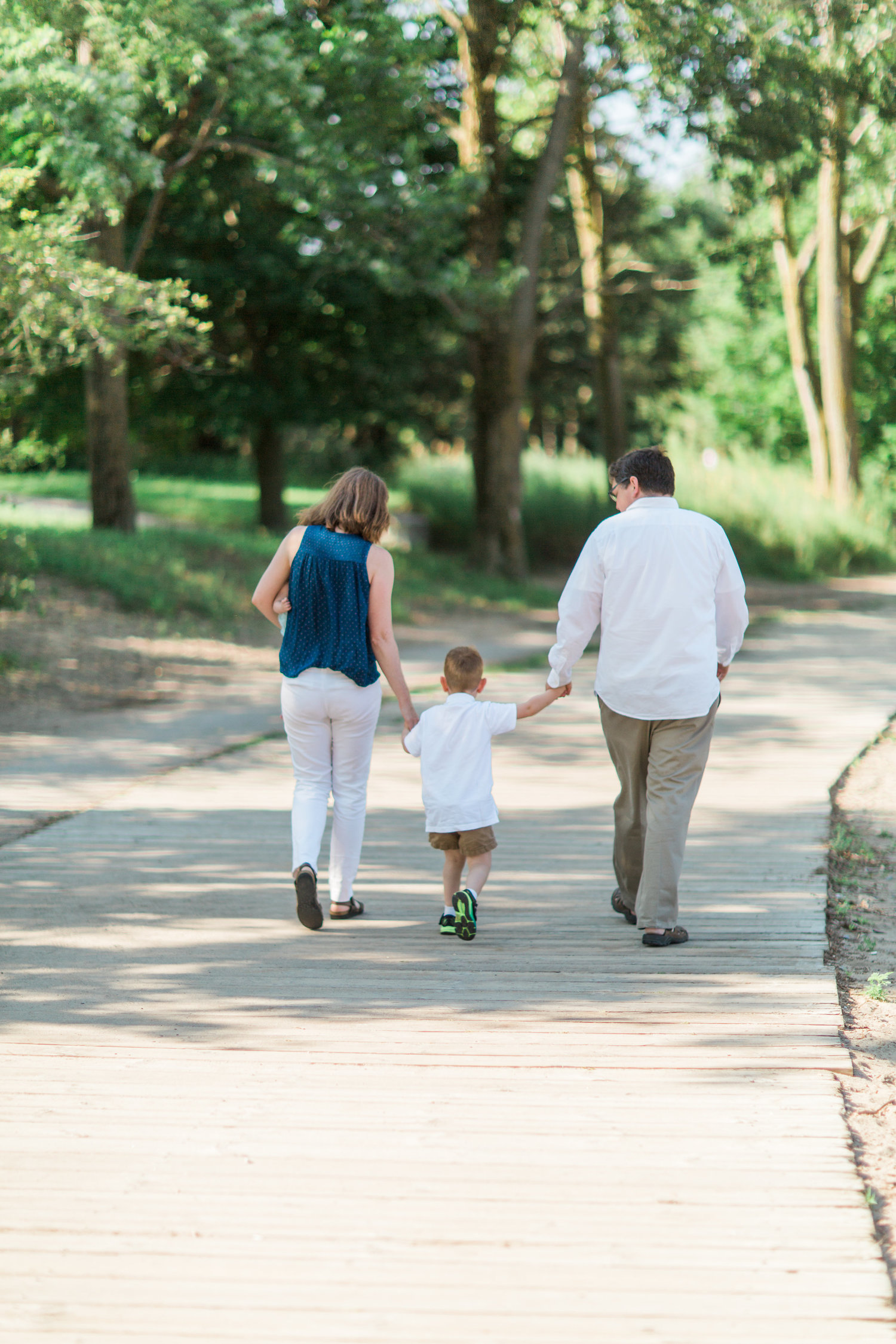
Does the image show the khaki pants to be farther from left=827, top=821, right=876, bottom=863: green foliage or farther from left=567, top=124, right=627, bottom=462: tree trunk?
left=567, top=124, right=627, bottom=462: tree trunk

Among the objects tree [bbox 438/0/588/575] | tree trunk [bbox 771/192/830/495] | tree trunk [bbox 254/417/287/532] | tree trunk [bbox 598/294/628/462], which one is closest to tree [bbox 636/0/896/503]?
tree [bbox 438/0/588/575]

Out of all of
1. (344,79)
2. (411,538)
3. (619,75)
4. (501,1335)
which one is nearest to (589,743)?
(501,1335)

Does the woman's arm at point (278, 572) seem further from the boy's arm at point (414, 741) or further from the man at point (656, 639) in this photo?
the man at point (656, 639)

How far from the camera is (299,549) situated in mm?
5594

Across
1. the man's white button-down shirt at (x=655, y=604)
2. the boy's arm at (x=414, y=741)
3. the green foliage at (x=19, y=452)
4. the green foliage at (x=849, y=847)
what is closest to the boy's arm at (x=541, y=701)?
the man's white button-down shirt at (x=655, y=604)

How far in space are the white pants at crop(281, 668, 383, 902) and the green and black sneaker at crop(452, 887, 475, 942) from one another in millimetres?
547

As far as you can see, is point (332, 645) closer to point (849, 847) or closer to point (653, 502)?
point (653, 502)

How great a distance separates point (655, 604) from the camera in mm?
5430

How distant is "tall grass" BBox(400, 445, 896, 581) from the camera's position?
95.2 ft

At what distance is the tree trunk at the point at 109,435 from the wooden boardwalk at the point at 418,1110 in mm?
12187

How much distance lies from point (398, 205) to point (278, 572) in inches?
599

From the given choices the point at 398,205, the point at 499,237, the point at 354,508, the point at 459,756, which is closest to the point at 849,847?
the point at 459,756

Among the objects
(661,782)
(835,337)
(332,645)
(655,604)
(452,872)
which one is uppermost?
(835,337)

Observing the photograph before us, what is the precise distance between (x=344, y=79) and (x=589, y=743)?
37.4 feet
